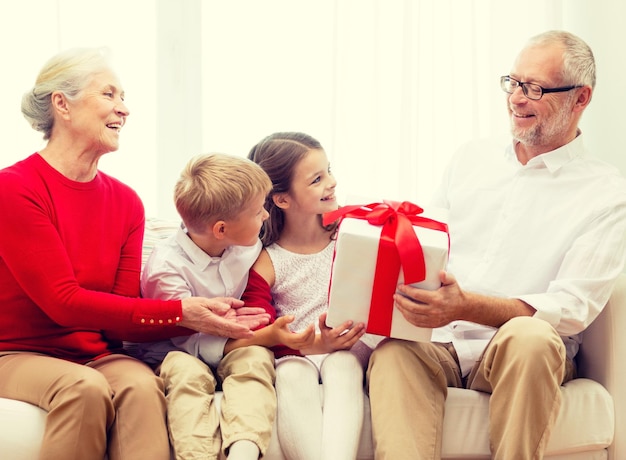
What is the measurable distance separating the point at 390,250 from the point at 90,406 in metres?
0.73

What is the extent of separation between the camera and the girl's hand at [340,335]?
197 centimetres

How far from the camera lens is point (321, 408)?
1.96 metres

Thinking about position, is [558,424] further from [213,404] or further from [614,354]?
[213,404]

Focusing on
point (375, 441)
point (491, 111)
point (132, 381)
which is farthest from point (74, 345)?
point (491, 111)

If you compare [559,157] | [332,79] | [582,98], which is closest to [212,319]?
[559,157]

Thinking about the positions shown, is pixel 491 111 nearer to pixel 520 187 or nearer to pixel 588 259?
pixel 520 187

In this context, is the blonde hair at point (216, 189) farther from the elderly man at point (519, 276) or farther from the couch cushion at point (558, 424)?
the couch cushion at point (558, 424)

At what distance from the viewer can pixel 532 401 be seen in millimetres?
1768

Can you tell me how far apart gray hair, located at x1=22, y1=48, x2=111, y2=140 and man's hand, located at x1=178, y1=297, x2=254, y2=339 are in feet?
1.88

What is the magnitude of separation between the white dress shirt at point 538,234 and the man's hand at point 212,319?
538 millimetres

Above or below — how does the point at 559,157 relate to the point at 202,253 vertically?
above

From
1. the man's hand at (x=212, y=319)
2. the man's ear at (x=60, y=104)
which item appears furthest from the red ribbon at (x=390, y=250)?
the man's ear at (x=60, y=104)

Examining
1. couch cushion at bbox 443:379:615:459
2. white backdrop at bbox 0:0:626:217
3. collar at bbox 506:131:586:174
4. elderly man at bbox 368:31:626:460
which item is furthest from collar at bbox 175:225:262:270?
white backdrop at bbox 0:0:626:217

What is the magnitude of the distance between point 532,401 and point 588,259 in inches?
18.0
